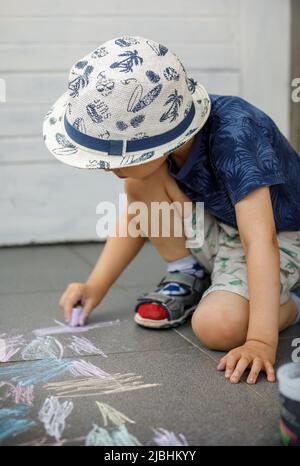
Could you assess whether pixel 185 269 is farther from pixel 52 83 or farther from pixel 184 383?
pixel 52 83

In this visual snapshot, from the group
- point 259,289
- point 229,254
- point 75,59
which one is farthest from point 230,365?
point 75,59

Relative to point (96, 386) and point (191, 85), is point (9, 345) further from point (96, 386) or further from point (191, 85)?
point (191, 85)

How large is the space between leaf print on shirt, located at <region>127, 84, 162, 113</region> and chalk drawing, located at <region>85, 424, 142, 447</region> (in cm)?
53

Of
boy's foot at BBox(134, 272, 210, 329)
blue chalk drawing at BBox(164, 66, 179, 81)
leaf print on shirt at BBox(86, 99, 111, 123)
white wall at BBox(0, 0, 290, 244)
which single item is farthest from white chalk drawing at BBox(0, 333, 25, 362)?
white wall at BBox(0, 0, 290, 244)

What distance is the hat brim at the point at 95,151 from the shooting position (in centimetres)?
128

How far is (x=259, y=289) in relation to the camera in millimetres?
1272

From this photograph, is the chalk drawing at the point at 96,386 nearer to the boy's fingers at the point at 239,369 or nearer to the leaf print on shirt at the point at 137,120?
the boy's fingers at the point at 239,369

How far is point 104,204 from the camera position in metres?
2.55

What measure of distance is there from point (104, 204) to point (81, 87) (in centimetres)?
128

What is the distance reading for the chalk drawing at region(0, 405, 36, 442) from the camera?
1040 mm

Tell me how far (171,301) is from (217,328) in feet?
0.78

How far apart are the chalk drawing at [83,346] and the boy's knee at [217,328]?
0.19 metres

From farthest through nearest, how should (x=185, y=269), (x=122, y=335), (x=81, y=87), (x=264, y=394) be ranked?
(x=185, y=269)
(x=122, y=335)
(x=81, y=87)
(x=264, y=394)
